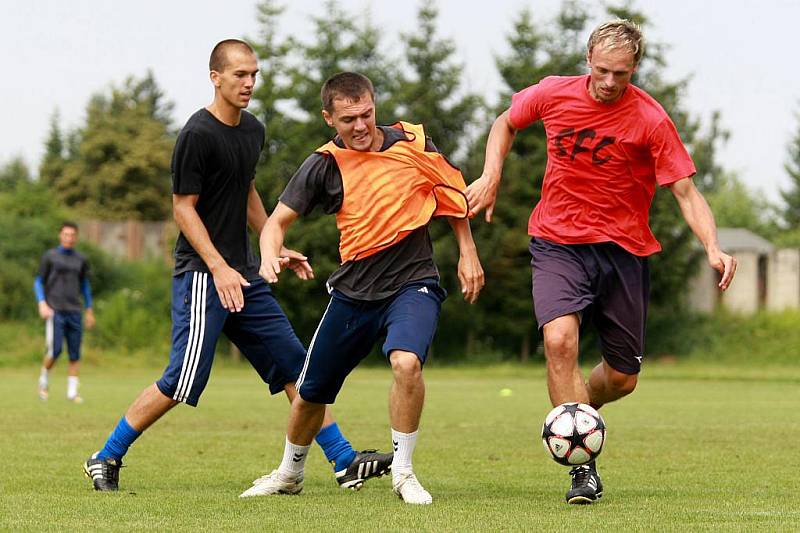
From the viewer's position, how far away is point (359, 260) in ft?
23.7

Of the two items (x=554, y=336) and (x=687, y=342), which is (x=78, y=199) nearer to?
(x=687, y=342)

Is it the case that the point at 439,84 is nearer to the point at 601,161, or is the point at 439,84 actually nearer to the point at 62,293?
the point at 62,293

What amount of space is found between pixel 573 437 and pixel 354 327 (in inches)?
53.0

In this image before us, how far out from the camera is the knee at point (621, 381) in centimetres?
771

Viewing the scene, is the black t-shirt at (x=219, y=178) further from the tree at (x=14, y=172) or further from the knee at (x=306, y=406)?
the tree at (x=14, y=172)

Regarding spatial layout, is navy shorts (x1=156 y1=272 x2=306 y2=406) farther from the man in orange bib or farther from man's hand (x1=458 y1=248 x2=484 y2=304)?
man's hand (x1=458 y1=248 x2=484 y2=304)

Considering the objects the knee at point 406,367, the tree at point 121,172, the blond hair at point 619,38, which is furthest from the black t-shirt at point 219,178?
the tree at point 121,172

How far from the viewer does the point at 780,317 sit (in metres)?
38.6

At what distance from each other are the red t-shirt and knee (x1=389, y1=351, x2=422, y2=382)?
1.20 metres

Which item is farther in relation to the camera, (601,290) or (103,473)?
(103,473)

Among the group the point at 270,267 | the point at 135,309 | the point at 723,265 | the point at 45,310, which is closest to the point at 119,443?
the point at 270,267

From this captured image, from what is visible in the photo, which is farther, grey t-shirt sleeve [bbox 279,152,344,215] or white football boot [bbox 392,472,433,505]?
grey t-shirt sleeve [bbox 279,152,344,215]

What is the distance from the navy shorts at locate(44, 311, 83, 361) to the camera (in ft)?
60.1

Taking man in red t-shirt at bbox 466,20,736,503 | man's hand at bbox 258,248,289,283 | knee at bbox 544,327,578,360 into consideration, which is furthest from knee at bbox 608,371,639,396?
man's hand at bbox 258,248,289,283
